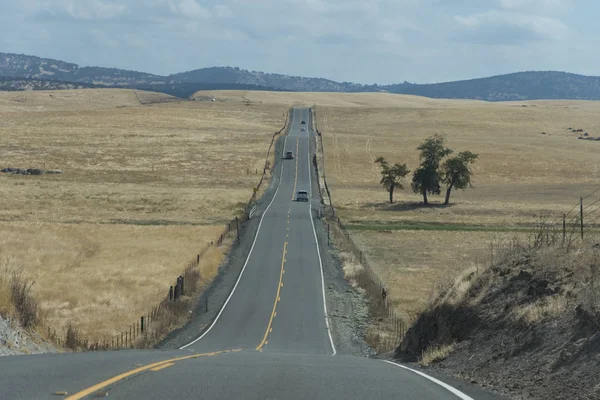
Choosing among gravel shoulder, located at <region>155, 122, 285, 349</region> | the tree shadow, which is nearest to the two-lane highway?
gravel shoulder, located at <region>155, 122, 285, 349</region>

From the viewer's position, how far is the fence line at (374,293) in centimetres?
2695

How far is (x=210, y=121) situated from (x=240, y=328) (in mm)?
133953

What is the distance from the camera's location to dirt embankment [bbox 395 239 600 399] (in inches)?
386

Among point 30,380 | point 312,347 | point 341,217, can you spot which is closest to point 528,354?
point 30,380

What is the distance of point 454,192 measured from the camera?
95.5m

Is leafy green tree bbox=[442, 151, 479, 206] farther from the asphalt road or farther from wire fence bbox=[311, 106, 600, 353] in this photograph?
the asphalt road

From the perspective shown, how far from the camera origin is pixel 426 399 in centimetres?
901

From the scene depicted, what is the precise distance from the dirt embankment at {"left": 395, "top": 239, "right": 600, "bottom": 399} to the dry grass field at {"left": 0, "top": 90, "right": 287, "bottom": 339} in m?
15.8

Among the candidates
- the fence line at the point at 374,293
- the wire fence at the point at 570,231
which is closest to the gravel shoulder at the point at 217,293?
the fence line at the point at 374,293

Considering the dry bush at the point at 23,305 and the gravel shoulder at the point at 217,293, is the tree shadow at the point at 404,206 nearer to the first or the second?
the gravel shoulder at the point at 217,293

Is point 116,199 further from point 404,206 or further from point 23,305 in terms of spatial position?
point 23,305

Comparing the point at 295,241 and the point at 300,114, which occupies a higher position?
the point at 300,114

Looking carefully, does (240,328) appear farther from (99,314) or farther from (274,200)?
(274,200)

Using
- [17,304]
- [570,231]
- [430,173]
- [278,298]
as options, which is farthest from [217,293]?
[430,173]
